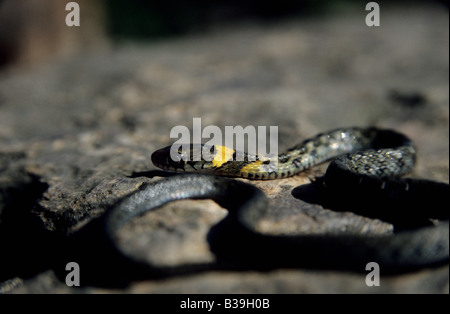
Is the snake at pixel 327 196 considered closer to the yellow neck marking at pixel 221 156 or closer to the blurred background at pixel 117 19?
Result: the yellow neck marking at pixel 221 156

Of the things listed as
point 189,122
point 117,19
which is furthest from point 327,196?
point 117,19

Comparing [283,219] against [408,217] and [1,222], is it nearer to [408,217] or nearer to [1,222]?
[408,217]

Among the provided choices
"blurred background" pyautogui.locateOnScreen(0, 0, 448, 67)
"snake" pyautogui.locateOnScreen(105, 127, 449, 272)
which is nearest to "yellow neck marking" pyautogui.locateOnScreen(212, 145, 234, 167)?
"snake" pyautogui.locateOnScreen(105, 127, 449, 272)

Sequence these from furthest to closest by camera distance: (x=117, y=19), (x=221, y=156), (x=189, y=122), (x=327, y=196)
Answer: (x=117, y=19)
(x=189, y=122)
(x=221, y=156)
(x=327, y=196)

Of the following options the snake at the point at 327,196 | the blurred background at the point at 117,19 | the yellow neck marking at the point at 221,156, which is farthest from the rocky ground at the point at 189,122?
the blurred background at the point at 117,19

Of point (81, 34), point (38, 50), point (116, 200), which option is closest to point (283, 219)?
point (116, 200)

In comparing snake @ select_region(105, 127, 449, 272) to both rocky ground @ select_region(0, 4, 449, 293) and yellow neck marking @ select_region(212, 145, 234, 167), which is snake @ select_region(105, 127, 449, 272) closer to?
yellow neck marking @ select_region(212, 145, 234, 167)

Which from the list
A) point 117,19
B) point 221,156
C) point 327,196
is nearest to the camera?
point 327,196

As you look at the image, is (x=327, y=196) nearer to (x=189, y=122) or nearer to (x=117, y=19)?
(x=189, y=122)

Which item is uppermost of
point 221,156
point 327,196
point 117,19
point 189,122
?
point 117,19
